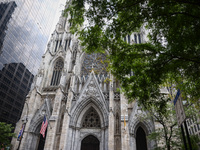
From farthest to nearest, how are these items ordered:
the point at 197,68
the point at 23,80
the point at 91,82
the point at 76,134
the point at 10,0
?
the point at 23,80 < the point at 10,0 < the point at 91,82 < the point at 76,134 < the point at 197,68

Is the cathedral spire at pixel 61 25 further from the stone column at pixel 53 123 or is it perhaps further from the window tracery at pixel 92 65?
the stone column at pixel 53 123

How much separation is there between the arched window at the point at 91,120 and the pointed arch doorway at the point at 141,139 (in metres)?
5.23

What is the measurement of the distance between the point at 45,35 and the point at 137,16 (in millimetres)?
50181

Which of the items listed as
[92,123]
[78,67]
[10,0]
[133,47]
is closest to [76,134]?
[92,123]

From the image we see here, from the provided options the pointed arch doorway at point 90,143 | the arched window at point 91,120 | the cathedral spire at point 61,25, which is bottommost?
the pointed arch doorway at point 90,143

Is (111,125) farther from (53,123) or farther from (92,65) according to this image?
(92,65)

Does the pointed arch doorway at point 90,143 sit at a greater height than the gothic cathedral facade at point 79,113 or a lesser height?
lesser

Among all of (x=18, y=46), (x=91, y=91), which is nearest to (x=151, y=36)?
(x=91, y=91)

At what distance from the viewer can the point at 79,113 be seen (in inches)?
790

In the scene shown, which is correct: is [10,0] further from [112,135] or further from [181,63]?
[181,63]

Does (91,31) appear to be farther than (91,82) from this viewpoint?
No

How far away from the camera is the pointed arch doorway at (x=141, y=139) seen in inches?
717

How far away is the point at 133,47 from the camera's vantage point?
805 cm

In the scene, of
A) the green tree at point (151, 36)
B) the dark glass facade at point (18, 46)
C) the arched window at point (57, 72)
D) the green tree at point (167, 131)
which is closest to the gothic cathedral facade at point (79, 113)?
the arched window at point (57, 72)
